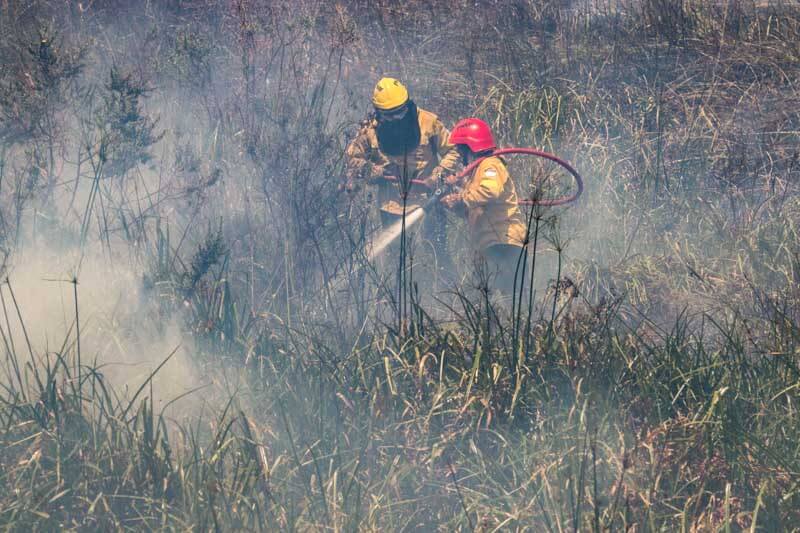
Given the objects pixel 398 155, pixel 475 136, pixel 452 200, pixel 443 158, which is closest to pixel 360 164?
pixel 398 155

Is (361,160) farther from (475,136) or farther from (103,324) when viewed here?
(103,324)

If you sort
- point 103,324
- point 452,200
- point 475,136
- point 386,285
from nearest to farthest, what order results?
point 103,324, point 386,285, point 475,136, point 452,200

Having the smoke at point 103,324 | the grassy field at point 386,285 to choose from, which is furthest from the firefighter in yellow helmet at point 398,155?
the smoke at point 103,324

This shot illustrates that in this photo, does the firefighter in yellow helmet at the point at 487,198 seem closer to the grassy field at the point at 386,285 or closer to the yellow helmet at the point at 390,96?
the grassy field at the point at 386,285

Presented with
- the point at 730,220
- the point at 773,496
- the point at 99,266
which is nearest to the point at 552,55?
the point at 730,220

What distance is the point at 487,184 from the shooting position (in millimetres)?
5578

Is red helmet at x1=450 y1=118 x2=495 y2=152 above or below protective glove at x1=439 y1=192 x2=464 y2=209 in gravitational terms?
above

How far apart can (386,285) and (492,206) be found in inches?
43.1

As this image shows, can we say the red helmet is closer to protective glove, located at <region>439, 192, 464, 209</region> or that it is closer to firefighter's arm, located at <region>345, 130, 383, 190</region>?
protective glove, located at <region>439, 192, 464, 209</region>

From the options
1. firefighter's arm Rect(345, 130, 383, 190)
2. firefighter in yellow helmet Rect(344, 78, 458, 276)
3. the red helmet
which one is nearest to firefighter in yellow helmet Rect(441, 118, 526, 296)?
the red helmet

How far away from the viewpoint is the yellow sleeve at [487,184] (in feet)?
18.3

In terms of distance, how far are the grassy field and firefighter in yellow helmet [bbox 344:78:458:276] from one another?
18 centimetres

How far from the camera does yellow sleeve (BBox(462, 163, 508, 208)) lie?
220 inches

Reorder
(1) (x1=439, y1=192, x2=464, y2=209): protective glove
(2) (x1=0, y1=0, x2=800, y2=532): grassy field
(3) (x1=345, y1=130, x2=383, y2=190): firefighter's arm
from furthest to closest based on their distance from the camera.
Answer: (3) (x1=345, y1=130, x2=383, y2=190): firefighter's arm
(1) (x1=439, y1=192, x2=464, y2=209): protective glove
(2) (x1=0, y1=0, x2=800, y2=532): grassy field
